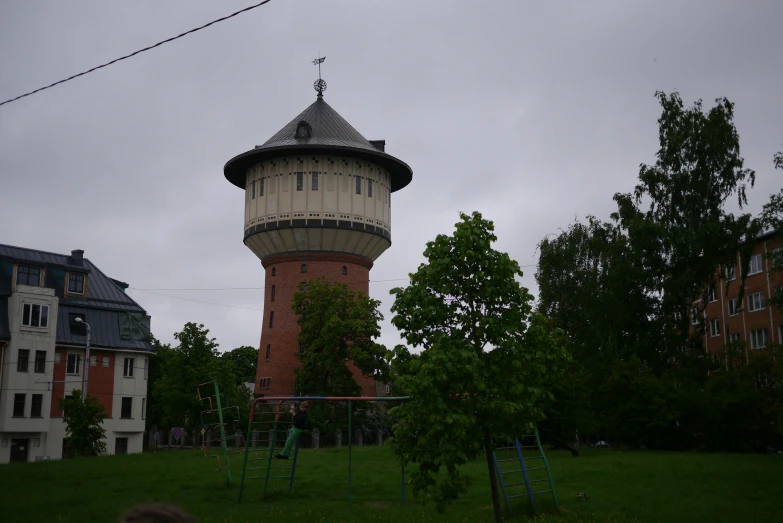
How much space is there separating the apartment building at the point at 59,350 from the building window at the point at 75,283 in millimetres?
62

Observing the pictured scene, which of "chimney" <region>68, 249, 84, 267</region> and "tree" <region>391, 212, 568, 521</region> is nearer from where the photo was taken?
"tree" <region>391, 212, 568, 521</region>

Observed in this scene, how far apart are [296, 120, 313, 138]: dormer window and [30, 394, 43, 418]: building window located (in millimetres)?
21056

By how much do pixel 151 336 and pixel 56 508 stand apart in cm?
4120

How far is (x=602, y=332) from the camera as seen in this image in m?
41.7

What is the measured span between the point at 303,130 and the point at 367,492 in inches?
1334

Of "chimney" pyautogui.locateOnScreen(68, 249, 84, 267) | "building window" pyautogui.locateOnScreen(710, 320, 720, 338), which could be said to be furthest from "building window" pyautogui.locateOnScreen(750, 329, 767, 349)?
"chimney" pyautogui.locateOnScreen(68, 249, 84, 267)

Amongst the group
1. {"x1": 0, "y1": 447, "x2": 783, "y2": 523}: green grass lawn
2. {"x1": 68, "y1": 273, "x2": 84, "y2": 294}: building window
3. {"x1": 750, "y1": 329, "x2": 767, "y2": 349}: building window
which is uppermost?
{"x1": 68, "y1": 273, "x2": 84, "y2": 294}: building window

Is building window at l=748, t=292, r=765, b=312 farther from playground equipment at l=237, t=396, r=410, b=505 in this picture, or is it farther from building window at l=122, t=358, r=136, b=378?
building window at l=122, t=358, r=136, b=378

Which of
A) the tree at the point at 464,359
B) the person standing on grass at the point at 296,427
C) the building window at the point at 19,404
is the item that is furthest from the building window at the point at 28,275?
the tree at the point at 464,359

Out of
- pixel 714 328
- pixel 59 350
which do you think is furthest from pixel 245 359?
pixel 714 328

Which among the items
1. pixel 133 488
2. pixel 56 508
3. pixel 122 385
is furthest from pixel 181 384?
pixel 56 508

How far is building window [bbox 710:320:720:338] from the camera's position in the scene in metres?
→ 59.3

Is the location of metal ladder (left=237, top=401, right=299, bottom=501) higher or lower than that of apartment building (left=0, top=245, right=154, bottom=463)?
lower

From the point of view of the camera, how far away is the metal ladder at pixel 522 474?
17.6m
